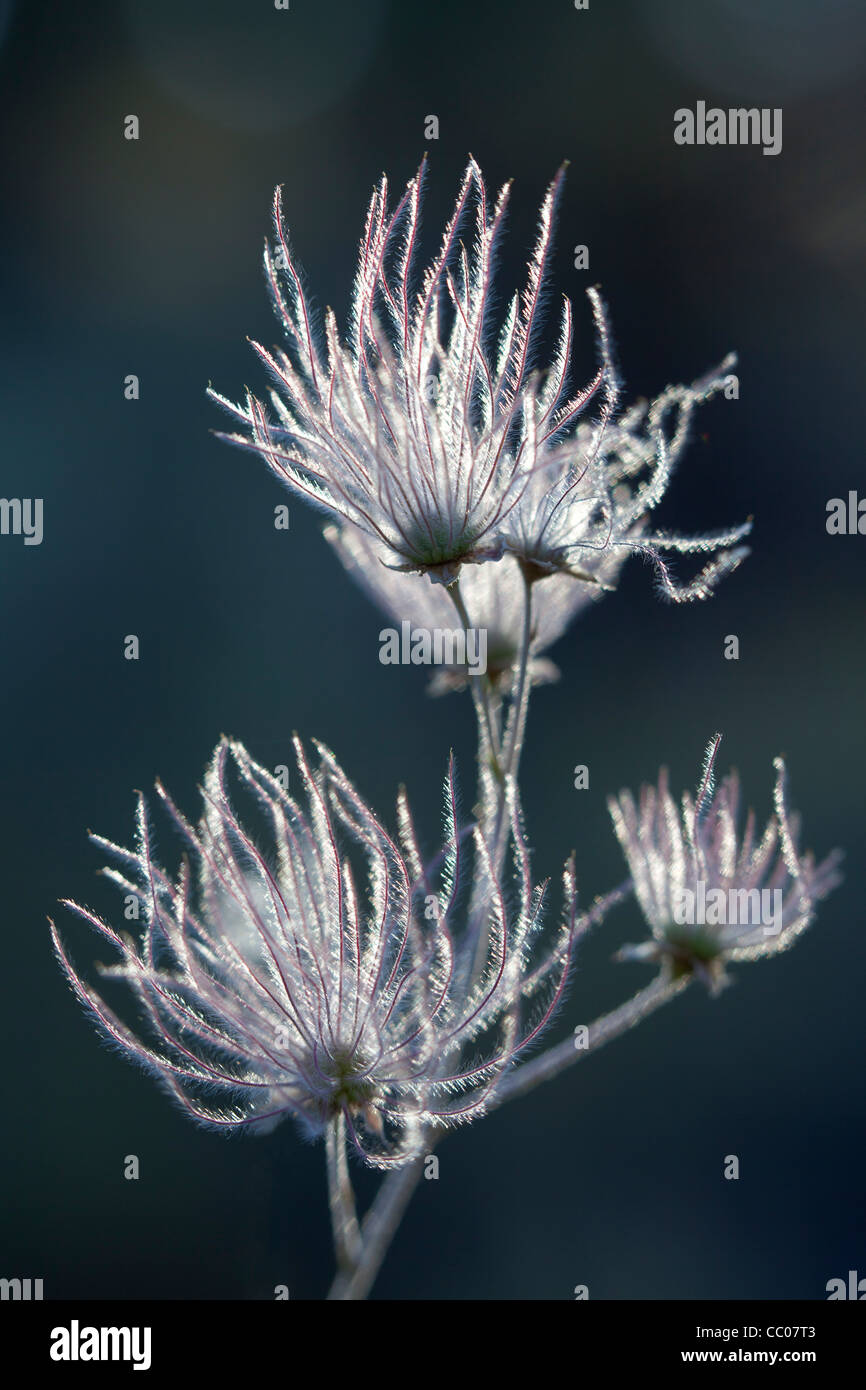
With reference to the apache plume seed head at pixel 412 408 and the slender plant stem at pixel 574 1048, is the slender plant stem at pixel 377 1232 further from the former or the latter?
the apache plume seed head at pixel 412 408

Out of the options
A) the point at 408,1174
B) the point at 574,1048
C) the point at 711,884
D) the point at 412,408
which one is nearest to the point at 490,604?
the point at 412,408

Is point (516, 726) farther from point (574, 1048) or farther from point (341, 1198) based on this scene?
point (341, 1198)

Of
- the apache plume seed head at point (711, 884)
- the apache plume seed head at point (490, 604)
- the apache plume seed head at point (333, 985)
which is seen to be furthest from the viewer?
the apache plume seed head at point (490, 604)

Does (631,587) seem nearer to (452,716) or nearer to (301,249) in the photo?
(452,716)


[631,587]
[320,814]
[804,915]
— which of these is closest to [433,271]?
[320,814]

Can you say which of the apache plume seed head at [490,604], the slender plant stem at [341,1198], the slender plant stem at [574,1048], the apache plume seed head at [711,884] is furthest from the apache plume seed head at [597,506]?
the slender plant stem at [341,1198]

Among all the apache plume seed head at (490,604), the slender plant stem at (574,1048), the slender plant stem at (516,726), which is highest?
the apache plume seed head at (490,604)

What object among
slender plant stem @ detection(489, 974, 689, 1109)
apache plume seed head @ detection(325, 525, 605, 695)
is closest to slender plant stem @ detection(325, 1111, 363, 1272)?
slender plant stem @ detection(489, 974, 689, 1109)
